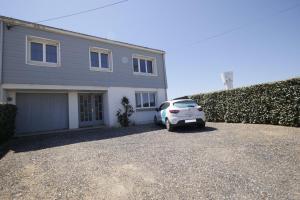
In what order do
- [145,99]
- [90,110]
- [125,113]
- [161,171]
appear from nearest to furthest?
[161,171]
[90,110]
[125,113]
[145,99]

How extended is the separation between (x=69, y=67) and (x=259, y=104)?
35.3 ft

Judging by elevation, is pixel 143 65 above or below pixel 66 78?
above

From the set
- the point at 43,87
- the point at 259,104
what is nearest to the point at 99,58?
the point at 43,87

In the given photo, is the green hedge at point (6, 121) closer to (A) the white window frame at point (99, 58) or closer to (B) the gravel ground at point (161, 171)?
(B) the gravel ground at point (161, 171)

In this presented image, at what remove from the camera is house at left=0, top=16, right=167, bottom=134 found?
10.6 metres

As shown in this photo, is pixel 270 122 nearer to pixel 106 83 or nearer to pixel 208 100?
pixel 208 100

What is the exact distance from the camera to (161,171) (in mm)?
4598

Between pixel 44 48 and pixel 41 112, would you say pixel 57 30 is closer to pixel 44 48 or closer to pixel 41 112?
pixel 44 48

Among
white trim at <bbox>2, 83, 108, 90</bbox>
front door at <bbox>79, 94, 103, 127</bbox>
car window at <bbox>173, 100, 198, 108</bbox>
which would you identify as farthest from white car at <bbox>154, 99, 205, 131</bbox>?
front door at <bbox>79, 94, 103, 127</bbox>

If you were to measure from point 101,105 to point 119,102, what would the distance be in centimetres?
127

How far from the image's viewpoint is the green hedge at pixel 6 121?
804 cm

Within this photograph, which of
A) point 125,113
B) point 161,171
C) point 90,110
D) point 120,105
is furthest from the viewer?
point 120,105

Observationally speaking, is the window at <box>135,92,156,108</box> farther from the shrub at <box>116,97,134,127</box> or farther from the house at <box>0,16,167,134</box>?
the shrub at <box>116,97,134,127</box>

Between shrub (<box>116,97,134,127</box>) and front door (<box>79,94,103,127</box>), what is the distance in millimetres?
1338
